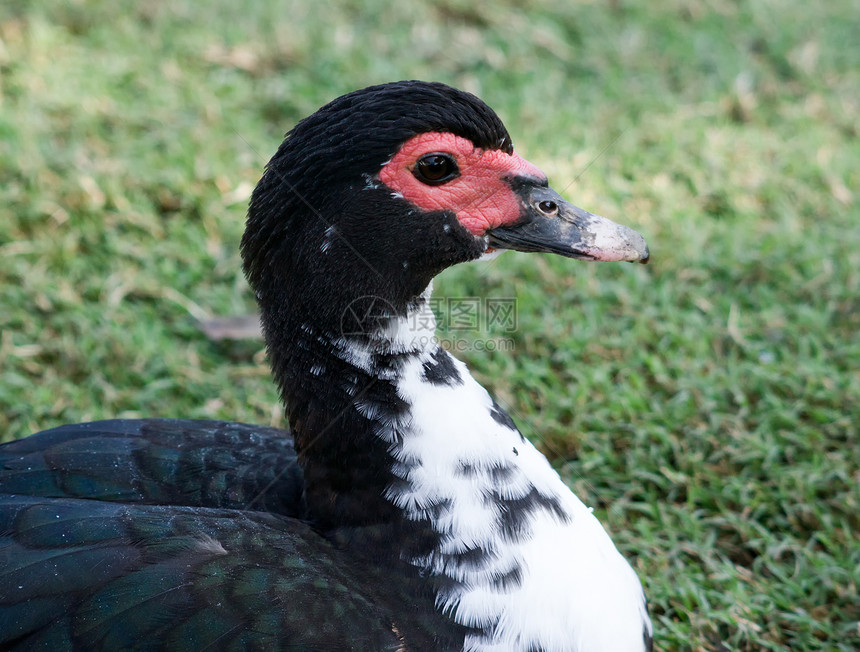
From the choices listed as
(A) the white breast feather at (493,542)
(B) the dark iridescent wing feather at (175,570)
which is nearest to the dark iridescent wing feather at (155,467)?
(B) the dark iridescent wing feather at (175,570)

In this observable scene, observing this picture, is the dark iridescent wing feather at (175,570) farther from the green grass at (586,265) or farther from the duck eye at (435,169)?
the green grass at (586,265)

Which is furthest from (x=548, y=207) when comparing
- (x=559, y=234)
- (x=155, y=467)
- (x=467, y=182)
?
(x=155, y=467)

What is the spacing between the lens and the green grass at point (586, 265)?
2.90m

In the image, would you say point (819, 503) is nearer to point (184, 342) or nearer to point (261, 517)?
point (261, 517)

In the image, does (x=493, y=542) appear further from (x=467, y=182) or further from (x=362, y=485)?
(x=467, y=182)

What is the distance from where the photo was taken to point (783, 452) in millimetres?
3037

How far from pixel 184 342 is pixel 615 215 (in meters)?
1.96

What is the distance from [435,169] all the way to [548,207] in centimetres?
32

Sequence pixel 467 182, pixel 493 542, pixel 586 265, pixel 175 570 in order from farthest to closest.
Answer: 1. pixel 586 265
2. pixel 467 182
3. pixel 493 542
4. pixel 175 570

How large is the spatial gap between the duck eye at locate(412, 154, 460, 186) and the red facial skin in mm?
10

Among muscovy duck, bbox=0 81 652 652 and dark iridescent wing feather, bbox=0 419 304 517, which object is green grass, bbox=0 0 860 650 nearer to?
muscovy duck, bbox=0 81 652 652

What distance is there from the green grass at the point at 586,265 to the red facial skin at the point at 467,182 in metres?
1.22

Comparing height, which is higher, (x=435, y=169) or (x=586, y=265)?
(x=435, y=169)

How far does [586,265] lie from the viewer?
12.9 feet
